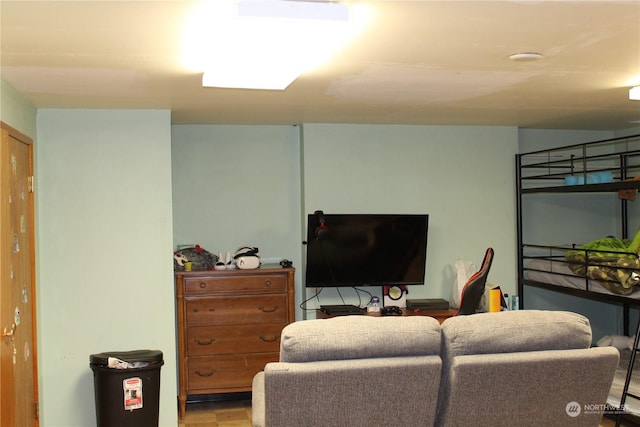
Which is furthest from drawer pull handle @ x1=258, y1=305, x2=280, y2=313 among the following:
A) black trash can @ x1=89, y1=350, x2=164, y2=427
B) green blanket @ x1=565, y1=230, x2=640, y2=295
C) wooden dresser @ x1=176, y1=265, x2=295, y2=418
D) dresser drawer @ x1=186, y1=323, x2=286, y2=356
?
green blanket @ x1=565, y1=230, x2=640, y2=295

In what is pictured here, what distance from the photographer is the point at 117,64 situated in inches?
138

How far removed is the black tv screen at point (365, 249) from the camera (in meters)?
5.71

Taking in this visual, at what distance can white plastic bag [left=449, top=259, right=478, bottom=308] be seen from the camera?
5934 millimetres

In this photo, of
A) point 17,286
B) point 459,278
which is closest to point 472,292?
point 459,278

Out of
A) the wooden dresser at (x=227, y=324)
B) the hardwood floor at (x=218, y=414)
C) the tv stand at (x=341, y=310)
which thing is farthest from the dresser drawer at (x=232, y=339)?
the hardwood floor at (x=218, y=414)

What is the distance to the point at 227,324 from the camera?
5535 mm

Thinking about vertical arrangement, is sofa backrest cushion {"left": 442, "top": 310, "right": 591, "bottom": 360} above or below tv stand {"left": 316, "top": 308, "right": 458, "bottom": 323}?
above

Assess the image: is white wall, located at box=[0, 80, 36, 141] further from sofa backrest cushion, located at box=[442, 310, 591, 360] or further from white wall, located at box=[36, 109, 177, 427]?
sofa backrest cushion, located at box=[442, 310, 591, 360]

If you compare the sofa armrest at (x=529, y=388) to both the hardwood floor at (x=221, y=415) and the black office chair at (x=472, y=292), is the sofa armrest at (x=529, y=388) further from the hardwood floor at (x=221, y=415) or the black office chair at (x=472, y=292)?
the hardwood floor at (x=221, y=415)

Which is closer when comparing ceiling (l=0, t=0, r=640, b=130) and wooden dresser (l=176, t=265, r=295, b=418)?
ceiling (l=0, t=0, r=640, b=130)

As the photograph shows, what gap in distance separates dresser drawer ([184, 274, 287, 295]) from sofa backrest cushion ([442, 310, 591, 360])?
8.69 feet

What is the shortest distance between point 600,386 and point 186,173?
4.00 metres

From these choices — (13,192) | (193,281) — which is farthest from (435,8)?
(193,281)

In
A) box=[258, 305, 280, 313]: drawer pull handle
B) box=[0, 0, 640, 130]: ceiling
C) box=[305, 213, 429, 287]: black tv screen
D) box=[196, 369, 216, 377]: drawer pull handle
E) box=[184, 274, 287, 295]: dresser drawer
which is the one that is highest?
box=[0, 0, 640, 130]: ceiling
